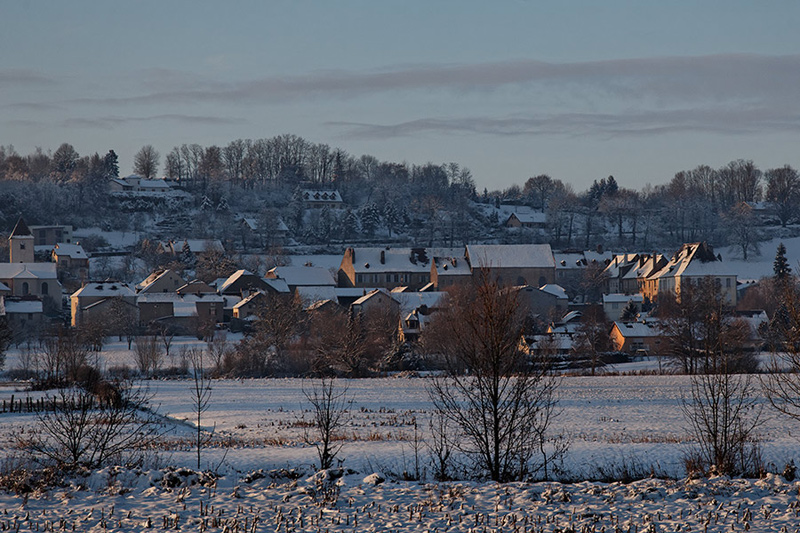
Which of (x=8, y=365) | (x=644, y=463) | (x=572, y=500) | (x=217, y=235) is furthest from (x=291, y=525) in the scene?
(x=217, y=235)

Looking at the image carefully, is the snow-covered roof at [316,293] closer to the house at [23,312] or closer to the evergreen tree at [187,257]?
the house at [23,312]

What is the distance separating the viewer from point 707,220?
144 m

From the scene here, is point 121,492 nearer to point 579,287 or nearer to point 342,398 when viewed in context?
point 342,398

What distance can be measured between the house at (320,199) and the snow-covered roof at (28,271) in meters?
63.3

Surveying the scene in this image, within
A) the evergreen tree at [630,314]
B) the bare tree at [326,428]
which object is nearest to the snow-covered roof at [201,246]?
the evergreen tree at [630,314]

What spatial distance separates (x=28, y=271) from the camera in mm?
91125

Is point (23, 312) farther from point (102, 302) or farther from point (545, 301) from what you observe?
point (545, 301)

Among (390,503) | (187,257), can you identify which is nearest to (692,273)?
(187,257)

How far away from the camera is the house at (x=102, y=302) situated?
74688 mm

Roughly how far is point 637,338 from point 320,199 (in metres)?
99.0

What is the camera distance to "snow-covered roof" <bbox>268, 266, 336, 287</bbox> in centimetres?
9175

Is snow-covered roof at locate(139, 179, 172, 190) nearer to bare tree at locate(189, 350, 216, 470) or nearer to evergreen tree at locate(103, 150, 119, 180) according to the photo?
evergreen tree at locate(103, 150, 119, 180)

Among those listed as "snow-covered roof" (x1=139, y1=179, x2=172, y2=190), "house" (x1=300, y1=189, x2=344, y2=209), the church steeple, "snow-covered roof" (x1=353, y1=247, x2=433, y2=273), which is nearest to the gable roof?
the church steeple

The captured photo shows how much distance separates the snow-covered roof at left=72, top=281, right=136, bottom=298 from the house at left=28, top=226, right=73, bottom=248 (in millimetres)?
42778
